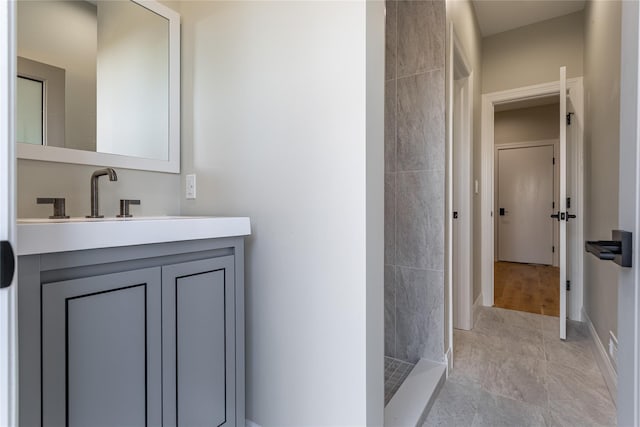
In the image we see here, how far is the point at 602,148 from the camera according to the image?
2133 millimetres

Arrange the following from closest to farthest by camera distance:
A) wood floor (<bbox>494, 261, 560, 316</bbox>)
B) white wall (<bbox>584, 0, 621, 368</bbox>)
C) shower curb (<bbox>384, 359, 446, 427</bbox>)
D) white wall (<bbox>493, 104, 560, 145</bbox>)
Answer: shower curb (<bbox>384, 359, 446, 427</bbox>), white wall (<bbox>584, 0, 621, 368</bbox>), wood floor (<bbox>494, 261, 560, 316</bbox>), white wall (<bbox>493, 104, 560, 145</bbox>)

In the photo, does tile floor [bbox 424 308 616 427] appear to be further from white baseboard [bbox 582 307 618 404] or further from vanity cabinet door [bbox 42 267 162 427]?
vanity cabinet door [bbox 42 267 162 427]

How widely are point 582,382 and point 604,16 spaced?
232cm

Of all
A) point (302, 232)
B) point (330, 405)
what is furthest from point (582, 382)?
point (302, 232)

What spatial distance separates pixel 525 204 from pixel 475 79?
11.9ft

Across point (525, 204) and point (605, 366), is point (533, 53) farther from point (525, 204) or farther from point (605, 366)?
point (525, 204)

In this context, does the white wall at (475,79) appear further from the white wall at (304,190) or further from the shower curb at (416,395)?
the white wall at (304,190)

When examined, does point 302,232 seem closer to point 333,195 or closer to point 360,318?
point 333,195

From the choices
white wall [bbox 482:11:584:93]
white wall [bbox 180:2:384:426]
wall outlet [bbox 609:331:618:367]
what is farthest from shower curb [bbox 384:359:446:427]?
white wall [bbox 482:11:584:93]


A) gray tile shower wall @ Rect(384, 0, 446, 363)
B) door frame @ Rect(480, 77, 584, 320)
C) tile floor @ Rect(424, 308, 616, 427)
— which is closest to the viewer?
tile floor @ Rect(424, 308, 616, 427)

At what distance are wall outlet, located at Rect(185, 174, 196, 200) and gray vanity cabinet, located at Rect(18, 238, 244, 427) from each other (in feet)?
1.69

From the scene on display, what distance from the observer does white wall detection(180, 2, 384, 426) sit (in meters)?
1.04

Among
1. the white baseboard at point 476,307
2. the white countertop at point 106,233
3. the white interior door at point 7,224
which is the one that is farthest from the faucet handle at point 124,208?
the white baseboard at point 476,307

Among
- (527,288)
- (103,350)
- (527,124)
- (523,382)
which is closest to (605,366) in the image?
(523,382)
